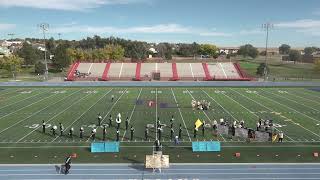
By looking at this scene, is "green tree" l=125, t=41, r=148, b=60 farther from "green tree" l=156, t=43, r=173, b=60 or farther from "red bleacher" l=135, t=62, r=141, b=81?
"red bleacher" l=135, t=62, r=141, b=81

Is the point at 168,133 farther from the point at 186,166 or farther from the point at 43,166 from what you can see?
the point at 43,166

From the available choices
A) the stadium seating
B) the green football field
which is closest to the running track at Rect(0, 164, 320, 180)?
the green football field

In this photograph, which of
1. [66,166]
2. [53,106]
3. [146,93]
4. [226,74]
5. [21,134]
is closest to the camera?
[66,166]

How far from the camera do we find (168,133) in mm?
23656

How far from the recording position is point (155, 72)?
65.7 metres

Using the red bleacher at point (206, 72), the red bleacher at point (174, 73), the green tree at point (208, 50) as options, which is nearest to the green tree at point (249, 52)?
the green tree at point (208, 50)

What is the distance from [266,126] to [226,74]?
41.8 m

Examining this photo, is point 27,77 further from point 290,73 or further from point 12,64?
point 290,73

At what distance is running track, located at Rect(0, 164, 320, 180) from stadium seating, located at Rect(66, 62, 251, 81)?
4365 centimetres

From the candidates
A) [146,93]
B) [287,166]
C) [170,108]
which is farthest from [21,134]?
[146,93]

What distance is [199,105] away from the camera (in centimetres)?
3234

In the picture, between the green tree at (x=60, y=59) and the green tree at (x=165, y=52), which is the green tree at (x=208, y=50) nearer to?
the green tree at (x=165, y=52)

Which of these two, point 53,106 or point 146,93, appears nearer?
point 53,106

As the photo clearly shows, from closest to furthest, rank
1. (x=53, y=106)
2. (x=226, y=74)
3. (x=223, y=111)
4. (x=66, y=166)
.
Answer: (x=66, y=166)
(x=223, y=111)
(x=53, y=106)
(x=226, y=74)
